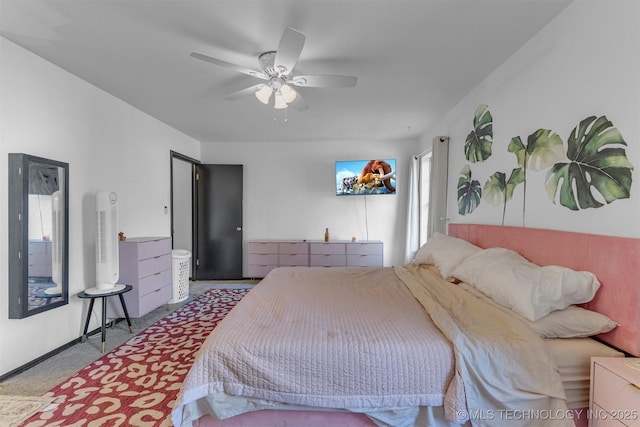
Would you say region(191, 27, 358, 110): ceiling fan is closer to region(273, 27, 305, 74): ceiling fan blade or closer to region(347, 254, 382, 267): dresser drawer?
region(273, 27, 305, 74): ceiling fan blade

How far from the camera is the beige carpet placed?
4.98 ft

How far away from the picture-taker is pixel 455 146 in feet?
10.2

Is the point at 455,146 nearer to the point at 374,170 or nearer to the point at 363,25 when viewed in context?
the point at 374,170

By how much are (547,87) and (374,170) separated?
2.75m

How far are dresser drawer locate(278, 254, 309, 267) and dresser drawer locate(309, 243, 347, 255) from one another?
0.16 meters

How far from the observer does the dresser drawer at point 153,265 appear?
9.14 ft

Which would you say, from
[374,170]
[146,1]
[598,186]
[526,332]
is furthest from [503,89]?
[146,1]

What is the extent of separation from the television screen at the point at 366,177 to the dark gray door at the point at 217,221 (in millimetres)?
1811

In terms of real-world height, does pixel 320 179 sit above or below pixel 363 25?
below

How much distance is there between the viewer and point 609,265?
1.30 meters

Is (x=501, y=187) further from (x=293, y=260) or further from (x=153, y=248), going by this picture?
(x=153, y=248)

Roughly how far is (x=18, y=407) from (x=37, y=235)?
1161 millimetres

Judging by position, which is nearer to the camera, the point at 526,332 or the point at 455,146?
the point at 526,332

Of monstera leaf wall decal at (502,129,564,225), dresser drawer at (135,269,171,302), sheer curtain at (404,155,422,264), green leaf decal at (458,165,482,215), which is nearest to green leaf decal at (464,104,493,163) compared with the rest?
green leaf decal at (458,165,482,215)
